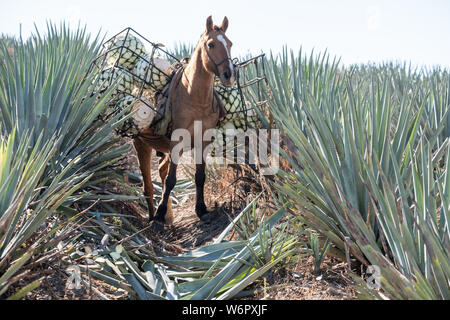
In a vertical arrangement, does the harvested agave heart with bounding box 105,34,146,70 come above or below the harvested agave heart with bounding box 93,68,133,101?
above

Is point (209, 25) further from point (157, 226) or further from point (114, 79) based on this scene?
point (157, 226)

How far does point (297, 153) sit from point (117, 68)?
2.80m

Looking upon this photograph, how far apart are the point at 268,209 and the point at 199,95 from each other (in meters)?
1.64

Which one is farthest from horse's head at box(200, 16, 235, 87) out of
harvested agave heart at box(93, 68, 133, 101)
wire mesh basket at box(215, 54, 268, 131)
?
harvested agave heart at box(93, 68, 133, 101)

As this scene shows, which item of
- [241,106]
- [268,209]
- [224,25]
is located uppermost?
[224,25]

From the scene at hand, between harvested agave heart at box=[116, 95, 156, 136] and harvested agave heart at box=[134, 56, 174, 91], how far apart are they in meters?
0.30

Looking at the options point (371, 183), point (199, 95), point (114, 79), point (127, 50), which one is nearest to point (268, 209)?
point (199, 95)

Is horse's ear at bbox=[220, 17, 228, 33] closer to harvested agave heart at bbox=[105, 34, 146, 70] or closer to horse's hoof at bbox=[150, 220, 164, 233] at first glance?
harvested agave heart at bbox=[105, 34, 146, 70]

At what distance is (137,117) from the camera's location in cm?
577

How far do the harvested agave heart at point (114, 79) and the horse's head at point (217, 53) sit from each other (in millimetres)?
929

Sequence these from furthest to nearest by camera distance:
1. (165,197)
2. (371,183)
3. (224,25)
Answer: (165,197) → (224,25) → (371,183)

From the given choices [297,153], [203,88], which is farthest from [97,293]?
[203,88]

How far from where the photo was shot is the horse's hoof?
6.03 metres

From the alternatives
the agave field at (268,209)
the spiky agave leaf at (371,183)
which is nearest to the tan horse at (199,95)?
the agave field at (268,209)
